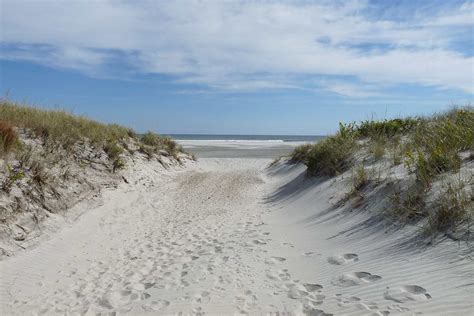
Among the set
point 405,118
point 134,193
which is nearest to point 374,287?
point 134,193

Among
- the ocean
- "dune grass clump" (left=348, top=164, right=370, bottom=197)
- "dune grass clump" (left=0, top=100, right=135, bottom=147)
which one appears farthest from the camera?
the ocean

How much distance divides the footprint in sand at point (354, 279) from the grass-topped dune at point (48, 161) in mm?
5252

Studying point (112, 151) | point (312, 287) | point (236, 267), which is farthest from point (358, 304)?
point (112, 151)

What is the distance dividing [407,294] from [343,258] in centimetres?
138

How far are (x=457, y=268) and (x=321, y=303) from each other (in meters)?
1.50

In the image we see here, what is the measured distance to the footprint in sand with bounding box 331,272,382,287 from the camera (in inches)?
164

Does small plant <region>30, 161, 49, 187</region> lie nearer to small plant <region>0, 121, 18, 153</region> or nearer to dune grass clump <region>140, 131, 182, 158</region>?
small plant <region>0, 121, 18, 153</region>

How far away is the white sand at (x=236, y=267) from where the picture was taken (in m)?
3.83

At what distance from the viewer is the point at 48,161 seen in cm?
855

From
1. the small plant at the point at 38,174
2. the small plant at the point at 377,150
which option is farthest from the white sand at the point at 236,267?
the small plant at the point at 377,150

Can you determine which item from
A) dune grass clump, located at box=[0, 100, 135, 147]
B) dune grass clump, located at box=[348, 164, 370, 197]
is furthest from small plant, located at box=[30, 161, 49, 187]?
dune grass clump, located at box=[348, 164, 370, 197]

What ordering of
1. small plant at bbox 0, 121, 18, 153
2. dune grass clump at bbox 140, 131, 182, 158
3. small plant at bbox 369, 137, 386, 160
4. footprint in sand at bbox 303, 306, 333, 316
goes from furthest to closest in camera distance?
dune grass clump at bbox 140, 131, 182, 158 → small plant at bbox 369, 137, 386, 160 → small plant at bbox 0, 121, 18, 153 → footprint in sand at bbox 303, 306, 333, 316

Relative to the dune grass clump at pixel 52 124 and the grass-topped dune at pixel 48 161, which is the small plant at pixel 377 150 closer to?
the grass-topped dune at pixel 48 161

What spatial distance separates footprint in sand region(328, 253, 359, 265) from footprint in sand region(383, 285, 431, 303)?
1.05 m
